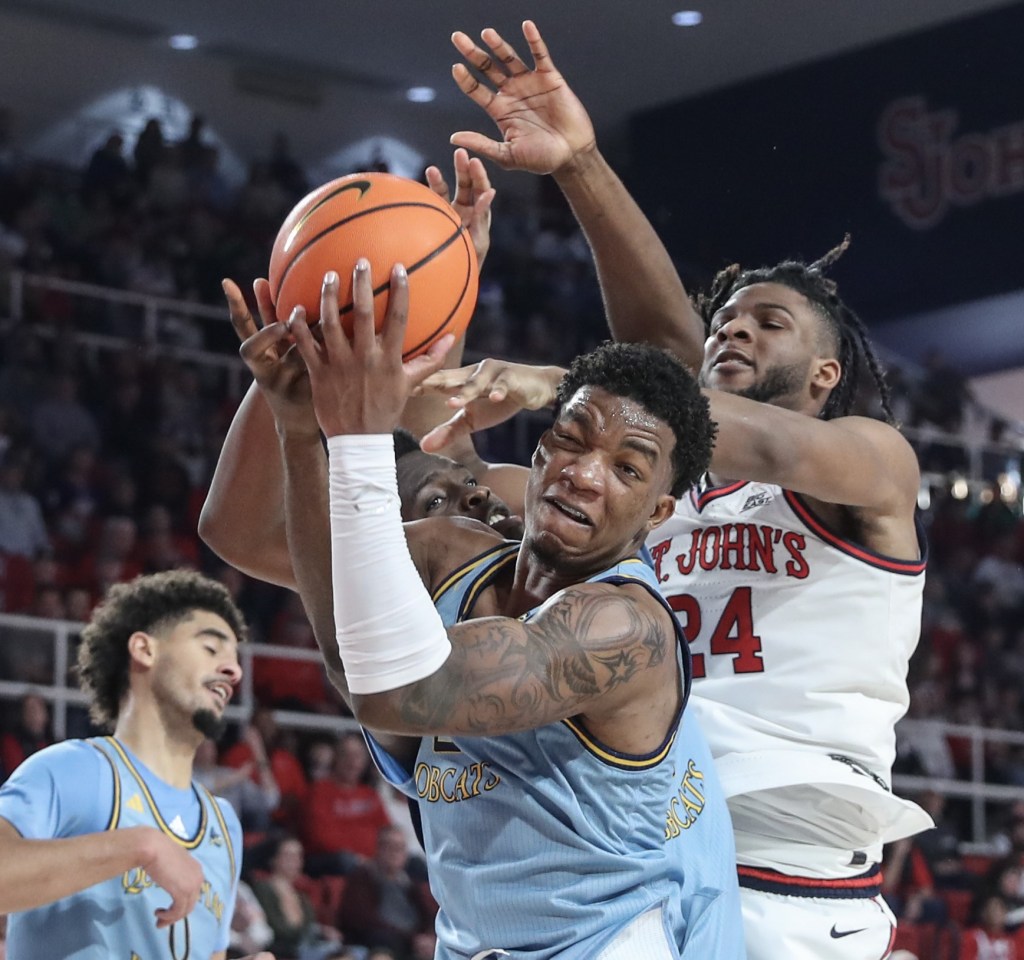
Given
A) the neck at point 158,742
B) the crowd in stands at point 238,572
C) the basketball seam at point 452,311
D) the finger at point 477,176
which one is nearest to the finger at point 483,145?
the finger at point 477,176

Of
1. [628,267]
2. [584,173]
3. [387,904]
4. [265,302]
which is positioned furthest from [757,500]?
[387,904]

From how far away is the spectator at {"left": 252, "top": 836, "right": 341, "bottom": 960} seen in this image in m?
7.29

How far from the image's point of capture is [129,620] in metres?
4.81

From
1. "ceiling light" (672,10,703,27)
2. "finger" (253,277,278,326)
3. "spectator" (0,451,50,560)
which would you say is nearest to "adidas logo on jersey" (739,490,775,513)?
"finger" (253,277,278,326)

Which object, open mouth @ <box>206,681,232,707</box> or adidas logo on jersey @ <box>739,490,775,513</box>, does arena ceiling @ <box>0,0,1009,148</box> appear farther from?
adidas logo on jersey @ <box>739,490,775,513</box>

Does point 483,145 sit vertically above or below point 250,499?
above

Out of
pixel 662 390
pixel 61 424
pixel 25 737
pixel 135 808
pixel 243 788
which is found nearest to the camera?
pixel 662 390

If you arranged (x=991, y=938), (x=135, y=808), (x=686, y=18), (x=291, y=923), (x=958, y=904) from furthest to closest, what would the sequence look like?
(x=686, y=18) → (x=958, y=904) → (x=991, y=938) → (x=291, y=923) → (x=135, y=808)

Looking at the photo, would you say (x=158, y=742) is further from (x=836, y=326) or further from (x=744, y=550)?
(x=836, y=326)

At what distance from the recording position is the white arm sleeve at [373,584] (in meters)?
2.36

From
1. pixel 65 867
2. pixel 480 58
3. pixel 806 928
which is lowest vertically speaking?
pixel 806 928

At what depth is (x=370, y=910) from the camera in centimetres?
783

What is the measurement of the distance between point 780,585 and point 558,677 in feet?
4.00

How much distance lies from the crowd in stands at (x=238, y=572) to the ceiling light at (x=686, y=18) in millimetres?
2449
